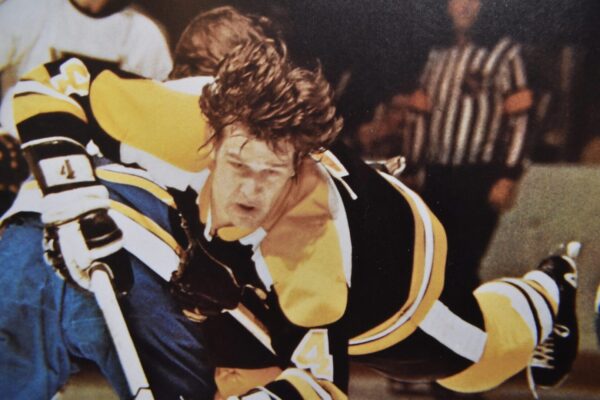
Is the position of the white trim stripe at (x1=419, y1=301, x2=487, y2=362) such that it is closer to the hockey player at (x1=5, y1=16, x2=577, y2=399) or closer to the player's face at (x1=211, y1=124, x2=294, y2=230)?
the hockey player at (x1=5, y1=16, x2=577, y2=399)

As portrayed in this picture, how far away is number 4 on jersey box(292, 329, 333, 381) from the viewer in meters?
1.59

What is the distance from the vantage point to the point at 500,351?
162 cm

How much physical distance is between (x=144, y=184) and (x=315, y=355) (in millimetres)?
622

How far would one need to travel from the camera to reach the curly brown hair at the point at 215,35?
1542 mm

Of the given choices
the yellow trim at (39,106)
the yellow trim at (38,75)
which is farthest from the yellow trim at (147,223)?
the yellow trim at (38,75)

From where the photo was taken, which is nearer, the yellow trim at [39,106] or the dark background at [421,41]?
the dark background at [421,41]

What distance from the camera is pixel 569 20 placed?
1.50m

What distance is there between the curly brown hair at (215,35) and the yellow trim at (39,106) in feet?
1.02

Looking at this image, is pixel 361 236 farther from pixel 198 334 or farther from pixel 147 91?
pixel 147 91

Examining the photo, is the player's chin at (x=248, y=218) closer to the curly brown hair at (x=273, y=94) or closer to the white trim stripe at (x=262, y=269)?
the white trim stripe at (x=262, y=269)

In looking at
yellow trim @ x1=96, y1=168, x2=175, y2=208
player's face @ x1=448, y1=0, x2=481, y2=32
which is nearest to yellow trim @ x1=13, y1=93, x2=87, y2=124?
yellow trim @ x1=96, y1=168, x2=175, y2=208

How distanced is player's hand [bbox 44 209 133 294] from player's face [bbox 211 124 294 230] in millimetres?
267

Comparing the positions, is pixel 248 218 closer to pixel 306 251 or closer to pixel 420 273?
pixel 306 251

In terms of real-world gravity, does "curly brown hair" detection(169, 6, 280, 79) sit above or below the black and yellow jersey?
above
